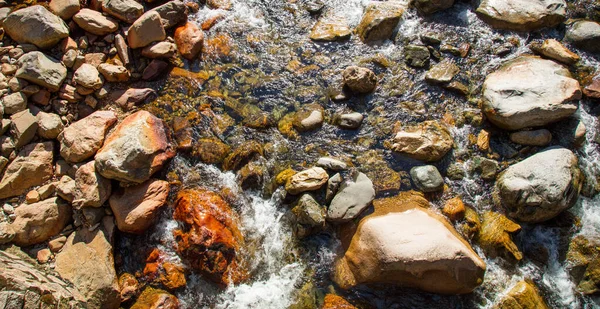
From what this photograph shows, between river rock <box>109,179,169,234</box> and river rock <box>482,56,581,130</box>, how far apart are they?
17.4 feet

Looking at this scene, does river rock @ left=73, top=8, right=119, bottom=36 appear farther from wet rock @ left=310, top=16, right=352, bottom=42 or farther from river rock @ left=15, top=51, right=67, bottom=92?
wet rock @ left=310, top=16, right=352, bottom=42

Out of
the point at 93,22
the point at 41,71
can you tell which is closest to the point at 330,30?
the point at 93,22

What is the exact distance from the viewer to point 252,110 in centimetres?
639

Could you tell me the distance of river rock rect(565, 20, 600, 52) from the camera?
6.41 meters

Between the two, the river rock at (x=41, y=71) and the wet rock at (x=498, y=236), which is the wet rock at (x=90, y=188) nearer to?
the river rock at (x=41, y=71)

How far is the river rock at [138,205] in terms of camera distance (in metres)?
5.28

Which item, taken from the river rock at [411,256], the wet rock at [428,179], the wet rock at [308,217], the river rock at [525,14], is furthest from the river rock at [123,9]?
the river rock at [525,14]

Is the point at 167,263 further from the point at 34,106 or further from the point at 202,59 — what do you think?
the point at 202,59

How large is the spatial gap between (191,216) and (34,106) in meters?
2.97

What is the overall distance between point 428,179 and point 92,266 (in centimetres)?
489

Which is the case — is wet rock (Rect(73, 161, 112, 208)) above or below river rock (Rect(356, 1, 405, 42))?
below

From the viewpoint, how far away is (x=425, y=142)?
18.9 ft

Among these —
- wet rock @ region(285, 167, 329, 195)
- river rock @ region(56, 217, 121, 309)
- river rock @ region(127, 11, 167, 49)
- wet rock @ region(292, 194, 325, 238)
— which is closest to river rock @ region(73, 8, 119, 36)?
river rock @ region(127, 11, 167, 49)

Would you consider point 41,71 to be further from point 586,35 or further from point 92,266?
point 586,35
